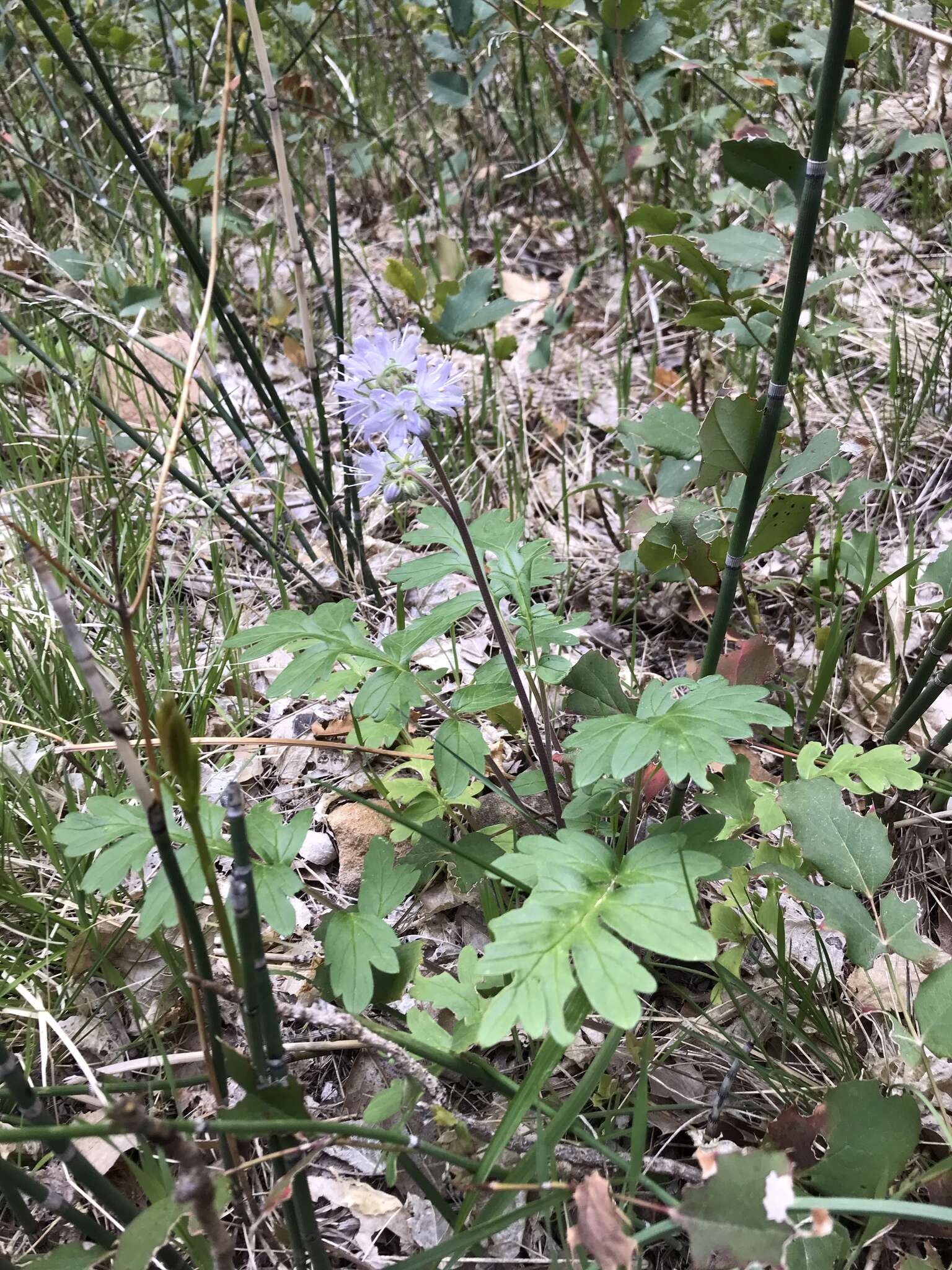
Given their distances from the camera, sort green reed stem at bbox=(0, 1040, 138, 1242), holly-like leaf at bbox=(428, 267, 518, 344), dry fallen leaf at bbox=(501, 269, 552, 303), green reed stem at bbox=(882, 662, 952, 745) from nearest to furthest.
→ green reed stem at bbox=(0, 1040, 138, 1242) → green reed stem at bbox=(882, 662, 952, 745) → holly-like leaf at bbox=(428, 267, 518, 344) → dry fallen leaf at bbox=(501, 269, 552, 303)

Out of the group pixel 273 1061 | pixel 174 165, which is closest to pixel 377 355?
pixel 273 1061

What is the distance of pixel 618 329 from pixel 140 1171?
2.37 m

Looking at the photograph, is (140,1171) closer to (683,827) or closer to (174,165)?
(683,827)

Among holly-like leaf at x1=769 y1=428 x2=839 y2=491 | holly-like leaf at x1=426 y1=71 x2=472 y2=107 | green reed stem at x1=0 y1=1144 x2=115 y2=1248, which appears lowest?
green reed stem at x1=0 y1=1144 x2=115 y2=1248

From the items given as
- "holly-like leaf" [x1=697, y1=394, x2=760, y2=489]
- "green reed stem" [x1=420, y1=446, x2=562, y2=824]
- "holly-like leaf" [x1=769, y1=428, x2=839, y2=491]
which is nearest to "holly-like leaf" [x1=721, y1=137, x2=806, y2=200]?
"holly-like leaf" [x1=697, y1=394, x2=760, y2=489]

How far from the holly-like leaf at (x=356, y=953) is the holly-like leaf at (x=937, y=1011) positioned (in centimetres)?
58

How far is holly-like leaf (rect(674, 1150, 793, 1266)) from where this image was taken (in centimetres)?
74

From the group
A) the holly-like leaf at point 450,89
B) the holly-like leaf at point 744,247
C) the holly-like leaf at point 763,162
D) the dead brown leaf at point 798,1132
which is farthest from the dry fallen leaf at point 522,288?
the dead brown leaf at point 798,1132

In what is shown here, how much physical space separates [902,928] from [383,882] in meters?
0.62

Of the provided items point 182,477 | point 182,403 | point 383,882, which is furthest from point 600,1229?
point 182,477

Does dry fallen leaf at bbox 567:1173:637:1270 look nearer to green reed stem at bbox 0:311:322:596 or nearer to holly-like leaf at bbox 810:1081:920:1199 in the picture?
holly-like leaf at bbox 810:1081:920:1199

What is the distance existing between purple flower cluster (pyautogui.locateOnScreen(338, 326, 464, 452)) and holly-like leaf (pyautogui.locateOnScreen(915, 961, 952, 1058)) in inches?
34.7

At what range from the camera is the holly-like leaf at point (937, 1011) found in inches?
39.1

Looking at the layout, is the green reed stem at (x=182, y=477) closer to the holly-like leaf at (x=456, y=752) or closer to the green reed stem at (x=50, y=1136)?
the holly-like leaf at (x=456, y=752)
